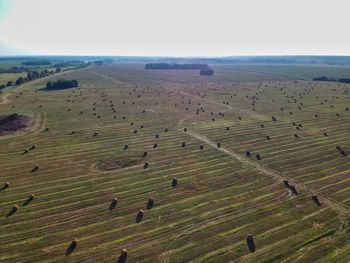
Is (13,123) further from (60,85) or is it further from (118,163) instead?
(60,85)

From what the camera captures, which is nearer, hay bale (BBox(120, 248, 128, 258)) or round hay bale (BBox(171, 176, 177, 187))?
hay bale (BBox(120, 248, 128, 258))

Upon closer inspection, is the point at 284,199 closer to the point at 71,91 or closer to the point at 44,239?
the point at 44,239

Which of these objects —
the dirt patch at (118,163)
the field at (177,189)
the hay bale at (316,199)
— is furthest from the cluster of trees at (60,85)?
the hay bale at (316,199)

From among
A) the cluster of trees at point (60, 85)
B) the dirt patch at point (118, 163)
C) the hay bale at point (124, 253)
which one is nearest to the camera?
the hay bale at point (124, 253)

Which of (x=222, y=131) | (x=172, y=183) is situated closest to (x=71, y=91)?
(x=222, y=131)

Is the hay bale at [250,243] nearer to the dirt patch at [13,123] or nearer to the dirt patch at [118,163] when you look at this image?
the dirt patch at [118,163]

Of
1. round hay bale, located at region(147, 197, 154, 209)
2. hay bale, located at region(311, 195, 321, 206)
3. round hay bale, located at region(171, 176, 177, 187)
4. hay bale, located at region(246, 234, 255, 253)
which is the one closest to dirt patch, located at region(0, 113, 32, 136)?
round hay bale, located at region(171, 176, 177, 187)

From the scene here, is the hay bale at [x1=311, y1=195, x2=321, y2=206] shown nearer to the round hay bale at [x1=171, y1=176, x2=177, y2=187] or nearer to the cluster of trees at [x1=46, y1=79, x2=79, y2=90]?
the round hay bale at [x1=171, y1=176, x2=177, y2=187]
